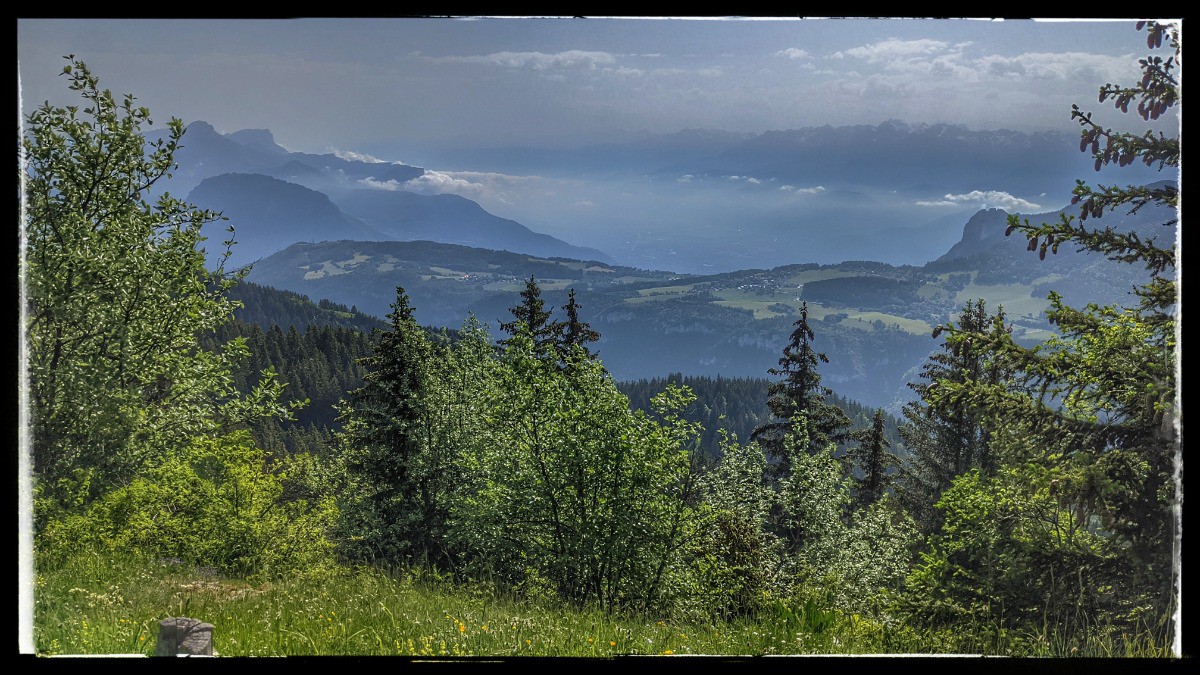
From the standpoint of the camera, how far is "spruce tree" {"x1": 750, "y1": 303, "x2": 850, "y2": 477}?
23250 millimetres

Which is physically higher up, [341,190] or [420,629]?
[341,190]

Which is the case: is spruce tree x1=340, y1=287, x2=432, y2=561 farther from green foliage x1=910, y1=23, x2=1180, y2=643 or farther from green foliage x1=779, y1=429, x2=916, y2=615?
green foliage x1=910, y1=23, x2=1180, y2=643

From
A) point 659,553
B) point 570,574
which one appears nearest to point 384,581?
point 570,574

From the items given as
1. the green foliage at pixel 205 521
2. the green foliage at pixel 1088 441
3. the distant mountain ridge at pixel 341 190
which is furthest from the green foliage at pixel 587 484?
the distant mountain ridge at pixel 341 190

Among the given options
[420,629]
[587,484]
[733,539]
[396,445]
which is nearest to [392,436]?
[396,445]

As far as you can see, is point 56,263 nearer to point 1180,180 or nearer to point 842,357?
point 1180,180

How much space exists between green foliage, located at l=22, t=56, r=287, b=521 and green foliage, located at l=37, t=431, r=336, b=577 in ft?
1.30

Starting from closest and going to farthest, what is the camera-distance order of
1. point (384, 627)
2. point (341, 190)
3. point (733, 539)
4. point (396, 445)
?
1. point (384, 627)
2. point (733, 539)
3. point (396, 445)
4. point (341, 190)

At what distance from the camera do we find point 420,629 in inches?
217

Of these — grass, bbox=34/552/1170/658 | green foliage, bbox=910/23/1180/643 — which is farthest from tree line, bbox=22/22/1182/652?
grass, bbox=34/552/1170/658

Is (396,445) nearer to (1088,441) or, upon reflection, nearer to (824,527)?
(824,527)

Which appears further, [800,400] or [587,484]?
[800,400]

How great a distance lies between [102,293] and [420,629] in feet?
23.3

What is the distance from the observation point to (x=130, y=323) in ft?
31.0
